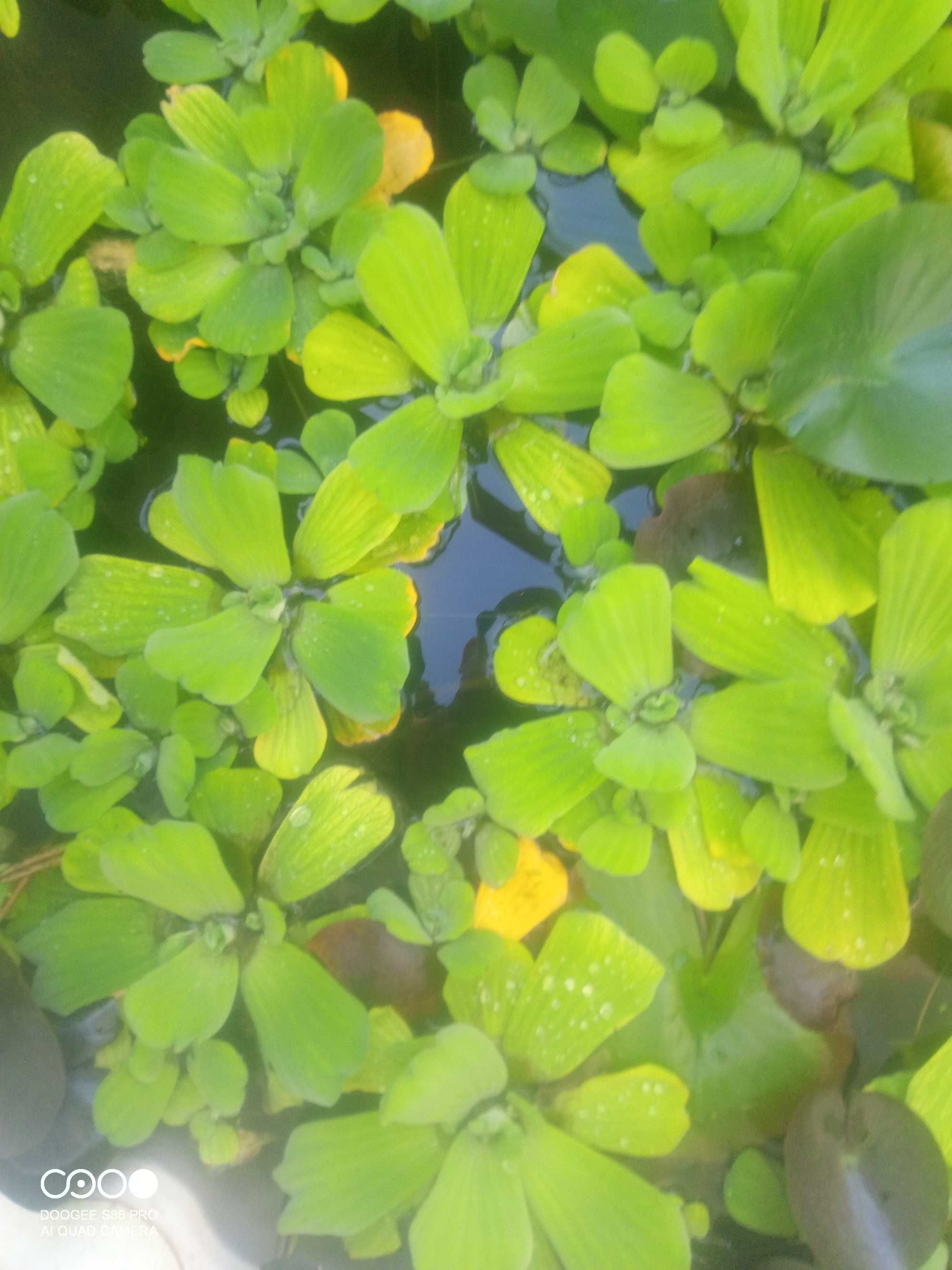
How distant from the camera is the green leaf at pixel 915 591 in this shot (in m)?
0.70

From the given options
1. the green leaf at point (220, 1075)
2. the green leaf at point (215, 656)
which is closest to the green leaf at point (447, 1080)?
the green leaf at point (220, 1075)

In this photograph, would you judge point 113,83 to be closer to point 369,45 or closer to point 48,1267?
point 369,45

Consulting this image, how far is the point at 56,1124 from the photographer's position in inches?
34.7

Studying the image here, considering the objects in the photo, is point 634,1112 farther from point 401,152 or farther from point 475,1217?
point 401,152

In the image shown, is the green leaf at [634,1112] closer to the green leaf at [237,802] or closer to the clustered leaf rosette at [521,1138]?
the clustered leaf rosette at [521,1138]

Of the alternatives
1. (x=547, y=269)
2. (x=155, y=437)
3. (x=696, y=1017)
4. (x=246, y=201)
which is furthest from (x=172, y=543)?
(x=696, y=1017)

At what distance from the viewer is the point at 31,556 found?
0.80 m

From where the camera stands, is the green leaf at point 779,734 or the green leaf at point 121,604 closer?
the green leaf at point 779,734

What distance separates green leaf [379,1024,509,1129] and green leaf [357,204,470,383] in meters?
0.63

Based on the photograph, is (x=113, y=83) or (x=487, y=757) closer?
(x=487, y=757)

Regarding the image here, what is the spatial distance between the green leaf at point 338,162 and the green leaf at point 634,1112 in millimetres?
904

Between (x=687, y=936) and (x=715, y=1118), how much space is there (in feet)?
0.61

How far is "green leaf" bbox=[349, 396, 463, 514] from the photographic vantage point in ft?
2.49

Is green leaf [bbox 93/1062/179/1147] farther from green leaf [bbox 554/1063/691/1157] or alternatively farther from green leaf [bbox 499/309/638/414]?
green leaf [bbox 499/309/638/414]
